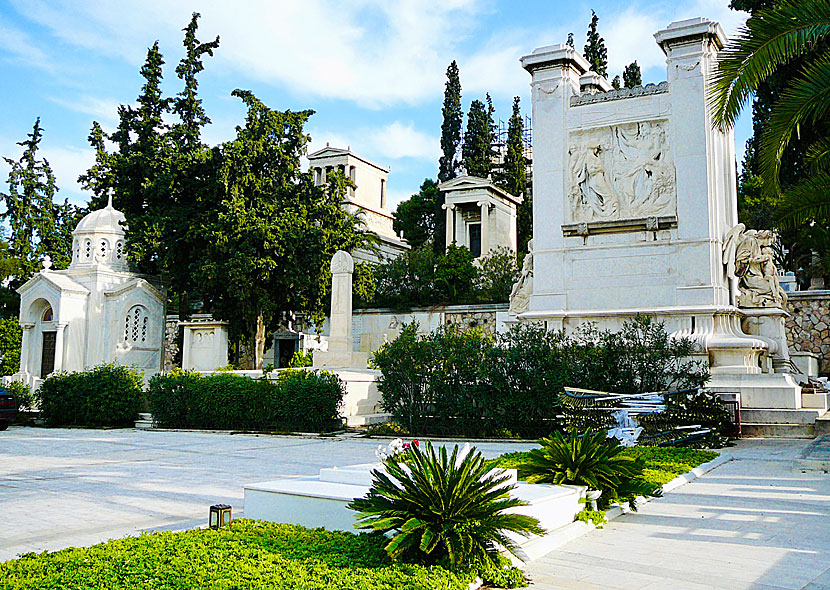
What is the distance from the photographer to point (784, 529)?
6328 millimetres

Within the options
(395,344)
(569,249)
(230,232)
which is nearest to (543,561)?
(395,344)

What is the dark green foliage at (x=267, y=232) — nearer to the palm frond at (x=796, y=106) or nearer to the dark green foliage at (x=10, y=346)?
the dark green foliage at (x=10, y=346)

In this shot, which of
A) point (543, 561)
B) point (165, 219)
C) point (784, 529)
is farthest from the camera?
point (165, 219)

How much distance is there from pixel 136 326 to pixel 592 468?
920 inches

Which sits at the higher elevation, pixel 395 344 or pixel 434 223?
pixel 434 223

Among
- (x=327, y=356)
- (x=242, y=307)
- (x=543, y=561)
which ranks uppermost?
(x=242, y=307)

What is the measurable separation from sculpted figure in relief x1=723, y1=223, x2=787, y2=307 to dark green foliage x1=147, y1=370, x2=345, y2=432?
384 inches

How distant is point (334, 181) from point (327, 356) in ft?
27.2

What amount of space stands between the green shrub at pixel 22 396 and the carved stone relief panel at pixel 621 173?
17804 mm

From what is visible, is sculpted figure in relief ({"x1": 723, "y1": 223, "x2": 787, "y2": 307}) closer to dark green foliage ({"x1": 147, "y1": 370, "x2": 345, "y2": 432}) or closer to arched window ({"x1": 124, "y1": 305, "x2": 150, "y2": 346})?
dark green foliage ({"x1": 147, "y1": 370, "x2": 345, "y2": 432})

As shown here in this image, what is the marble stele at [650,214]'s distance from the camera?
16719 mm

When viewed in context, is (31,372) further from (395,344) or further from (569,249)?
(569,249)

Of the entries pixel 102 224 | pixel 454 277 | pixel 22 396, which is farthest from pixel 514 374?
pixel 102 224

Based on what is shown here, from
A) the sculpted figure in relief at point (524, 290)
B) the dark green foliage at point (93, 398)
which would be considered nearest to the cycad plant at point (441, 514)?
the sculpted figure in relief at point (524, 290)
